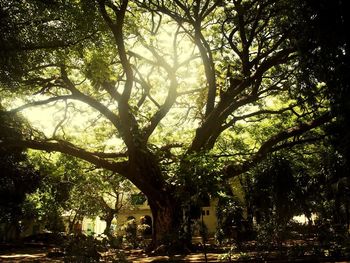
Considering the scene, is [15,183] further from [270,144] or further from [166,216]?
[270,144]

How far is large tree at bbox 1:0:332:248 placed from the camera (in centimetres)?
947

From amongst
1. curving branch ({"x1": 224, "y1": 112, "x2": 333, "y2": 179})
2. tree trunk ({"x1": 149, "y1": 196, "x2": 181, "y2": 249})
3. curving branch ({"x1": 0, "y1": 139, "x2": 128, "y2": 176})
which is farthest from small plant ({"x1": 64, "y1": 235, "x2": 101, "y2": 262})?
Result: curving branch ({"x1": 224, "y1": 112, "x2": 333, "y2": 179})

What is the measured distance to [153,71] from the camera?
17.0 metres

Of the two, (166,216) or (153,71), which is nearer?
(166,216)

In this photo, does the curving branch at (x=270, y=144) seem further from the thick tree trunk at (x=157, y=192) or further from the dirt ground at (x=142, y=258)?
the dirt ground at (x=142, y=258)

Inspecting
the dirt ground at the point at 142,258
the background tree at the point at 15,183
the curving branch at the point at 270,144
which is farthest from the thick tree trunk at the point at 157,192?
the background tree at the point at 15,183

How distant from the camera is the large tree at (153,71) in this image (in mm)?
9469

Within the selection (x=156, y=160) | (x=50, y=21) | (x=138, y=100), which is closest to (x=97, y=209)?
(x=138, y=100)

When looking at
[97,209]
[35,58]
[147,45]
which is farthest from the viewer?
[97,209]

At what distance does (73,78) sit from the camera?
17.3 metres

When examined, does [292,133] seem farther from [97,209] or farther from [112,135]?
[97,209]

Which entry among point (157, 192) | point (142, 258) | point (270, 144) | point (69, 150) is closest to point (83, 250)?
point (142, 258)

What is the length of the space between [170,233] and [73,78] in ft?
31.5

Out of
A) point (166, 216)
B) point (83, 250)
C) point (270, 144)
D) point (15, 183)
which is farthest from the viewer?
point (15, 183)
